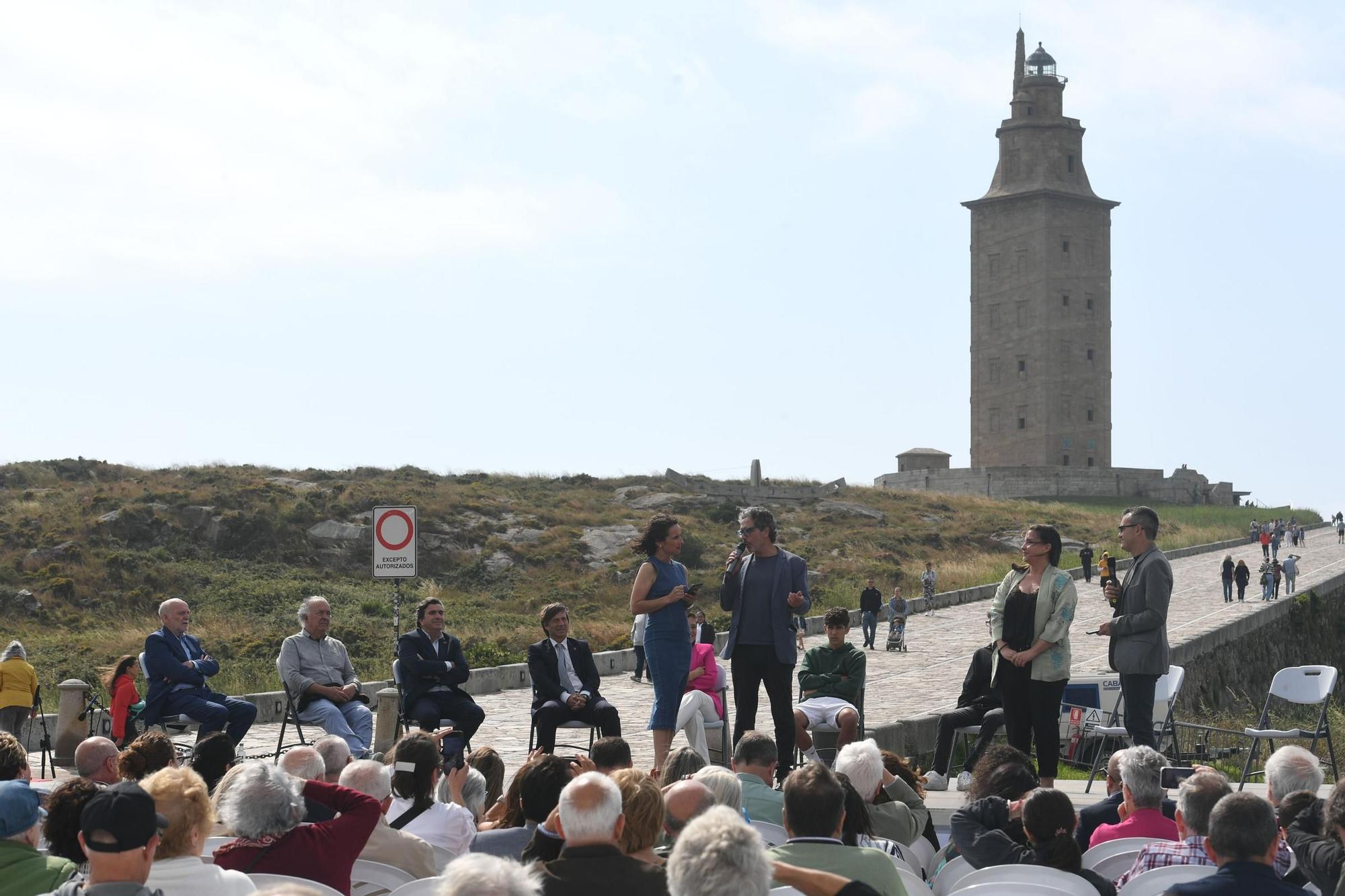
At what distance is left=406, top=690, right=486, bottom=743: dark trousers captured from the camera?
11141 mm

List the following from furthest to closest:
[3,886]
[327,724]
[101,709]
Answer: [101,709] < [327,724] < [3,886]

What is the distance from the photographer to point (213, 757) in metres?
6.83

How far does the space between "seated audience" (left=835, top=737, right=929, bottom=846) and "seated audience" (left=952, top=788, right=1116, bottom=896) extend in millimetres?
862

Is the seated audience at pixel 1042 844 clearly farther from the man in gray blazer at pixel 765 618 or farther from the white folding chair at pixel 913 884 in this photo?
the man in gray blazer at pixel 765 618

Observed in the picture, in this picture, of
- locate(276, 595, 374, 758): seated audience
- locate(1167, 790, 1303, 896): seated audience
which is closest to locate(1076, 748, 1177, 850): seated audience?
locate(1167, 790, 1303, 896): seated audience

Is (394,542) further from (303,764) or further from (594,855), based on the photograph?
(594,855)

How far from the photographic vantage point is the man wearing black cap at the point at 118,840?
3.93m

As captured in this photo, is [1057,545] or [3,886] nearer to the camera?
[3,886]

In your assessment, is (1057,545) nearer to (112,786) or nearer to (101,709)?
(112,786)

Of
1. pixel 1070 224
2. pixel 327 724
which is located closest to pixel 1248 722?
pixel 327 724

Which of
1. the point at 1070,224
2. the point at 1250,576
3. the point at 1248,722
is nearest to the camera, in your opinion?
the point at 1248,722

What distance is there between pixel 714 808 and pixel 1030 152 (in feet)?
283

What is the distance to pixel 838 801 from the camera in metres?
4.85

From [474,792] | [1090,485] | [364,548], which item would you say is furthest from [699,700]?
[1090,485]
